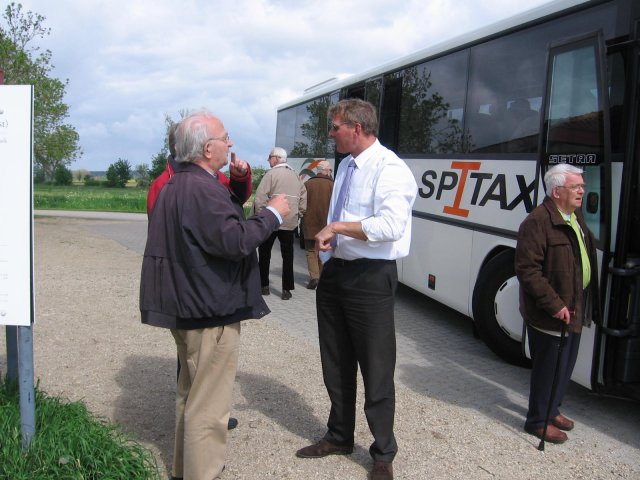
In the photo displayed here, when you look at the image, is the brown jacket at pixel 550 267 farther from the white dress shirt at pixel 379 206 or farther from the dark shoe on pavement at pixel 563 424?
the white dress shirt at pixel 379 206

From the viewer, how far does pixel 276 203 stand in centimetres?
308

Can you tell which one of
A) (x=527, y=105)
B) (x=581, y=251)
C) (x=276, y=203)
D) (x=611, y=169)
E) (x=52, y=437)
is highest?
(x=527, y=105)

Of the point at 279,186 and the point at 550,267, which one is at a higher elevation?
the point at 279,186

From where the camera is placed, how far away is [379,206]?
3.16m

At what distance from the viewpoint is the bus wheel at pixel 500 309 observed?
538cm

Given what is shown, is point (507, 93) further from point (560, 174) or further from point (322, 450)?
point (322, 450)

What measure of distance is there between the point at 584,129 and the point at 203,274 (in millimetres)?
2945

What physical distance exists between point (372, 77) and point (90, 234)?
9208mm

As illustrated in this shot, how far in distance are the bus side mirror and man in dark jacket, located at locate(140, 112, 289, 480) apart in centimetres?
228

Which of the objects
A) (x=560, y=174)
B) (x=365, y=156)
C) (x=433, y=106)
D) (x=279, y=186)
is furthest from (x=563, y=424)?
(x=279, y=186)

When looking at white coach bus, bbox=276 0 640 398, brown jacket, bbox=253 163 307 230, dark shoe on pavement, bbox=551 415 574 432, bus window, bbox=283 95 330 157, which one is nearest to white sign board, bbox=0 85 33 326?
dark shoe on pavement, bbox=551 415 574 432

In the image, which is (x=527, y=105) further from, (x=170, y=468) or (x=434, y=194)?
(x=170, y=468)

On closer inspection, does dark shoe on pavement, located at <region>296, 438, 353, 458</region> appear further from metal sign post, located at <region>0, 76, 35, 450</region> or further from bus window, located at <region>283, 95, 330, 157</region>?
bus window, located at <region>283, 95, 330, 157</region>

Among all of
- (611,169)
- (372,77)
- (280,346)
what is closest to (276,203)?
(611,169)
